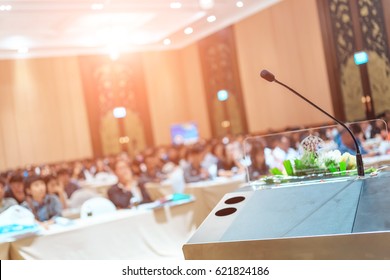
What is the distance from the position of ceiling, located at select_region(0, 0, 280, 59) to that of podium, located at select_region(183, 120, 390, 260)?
4.31 meters

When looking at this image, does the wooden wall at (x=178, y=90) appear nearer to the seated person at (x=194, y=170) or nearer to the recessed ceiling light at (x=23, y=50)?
the recessed ceiling light at (x=23, y=50)

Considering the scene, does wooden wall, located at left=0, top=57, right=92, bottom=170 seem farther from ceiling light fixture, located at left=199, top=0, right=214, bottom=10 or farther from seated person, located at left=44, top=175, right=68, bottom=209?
seated person, located at left=44, top=175, right=68, bottom=209

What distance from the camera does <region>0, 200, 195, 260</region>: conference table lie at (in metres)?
3.91

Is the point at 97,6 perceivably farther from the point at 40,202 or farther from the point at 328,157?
the point at 328,157

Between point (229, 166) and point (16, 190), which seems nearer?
point (16, 190)

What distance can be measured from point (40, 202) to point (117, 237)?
0.90 meters

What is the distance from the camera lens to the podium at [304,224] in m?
1.71

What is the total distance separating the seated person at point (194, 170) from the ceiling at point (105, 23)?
1864 mm

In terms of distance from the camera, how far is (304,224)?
1.85 m

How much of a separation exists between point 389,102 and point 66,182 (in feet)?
14.8

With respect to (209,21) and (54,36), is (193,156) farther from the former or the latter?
(54,36)

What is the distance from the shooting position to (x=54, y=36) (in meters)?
10.0

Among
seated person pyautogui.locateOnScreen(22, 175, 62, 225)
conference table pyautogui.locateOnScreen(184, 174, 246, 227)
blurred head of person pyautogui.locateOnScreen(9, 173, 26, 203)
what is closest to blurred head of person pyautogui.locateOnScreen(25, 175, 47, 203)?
seated person pyautogui.locateOnScreen(22, 175, 62, 225)

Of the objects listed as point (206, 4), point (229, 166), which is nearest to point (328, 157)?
point (229, 166)
